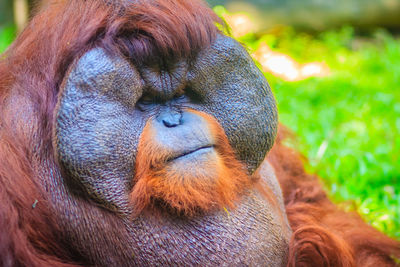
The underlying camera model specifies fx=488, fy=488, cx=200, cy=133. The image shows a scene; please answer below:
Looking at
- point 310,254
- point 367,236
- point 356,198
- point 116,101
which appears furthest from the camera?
point 356,198

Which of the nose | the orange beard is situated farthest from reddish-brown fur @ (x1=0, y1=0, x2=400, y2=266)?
the orange beard

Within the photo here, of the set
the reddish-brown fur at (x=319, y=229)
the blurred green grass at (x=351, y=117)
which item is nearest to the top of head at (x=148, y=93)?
the blurred green grass at (x=351, y=117)

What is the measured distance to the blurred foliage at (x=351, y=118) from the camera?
3.10m

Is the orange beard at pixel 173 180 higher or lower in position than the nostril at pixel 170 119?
lower

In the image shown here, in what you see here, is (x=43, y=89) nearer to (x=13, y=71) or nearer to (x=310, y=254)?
(x=13, y=71)

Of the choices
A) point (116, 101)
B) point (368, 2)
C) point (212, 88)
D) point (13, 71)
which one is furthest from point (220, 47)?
point (368, 2)

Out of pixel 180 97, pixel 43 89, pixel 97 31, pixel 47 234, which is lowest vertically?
pixel 47 234

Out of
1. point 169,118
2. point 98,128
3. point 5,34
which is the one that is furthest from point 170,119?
point 5,34

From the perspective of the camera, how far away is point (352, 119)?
416 cm

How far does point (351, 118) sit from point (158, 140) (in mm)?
2896

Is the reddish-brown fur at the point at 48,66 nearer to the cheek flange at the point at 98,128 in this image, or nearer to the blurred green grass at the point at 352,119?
the cheek flange at the point at 98,128

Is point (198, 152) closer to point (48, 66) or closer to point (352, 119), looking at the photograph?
point (48, 66)

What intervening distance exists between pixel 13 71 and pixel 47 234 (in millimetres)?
640

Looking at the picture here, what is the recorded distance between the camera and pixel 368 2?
23.3 ft
